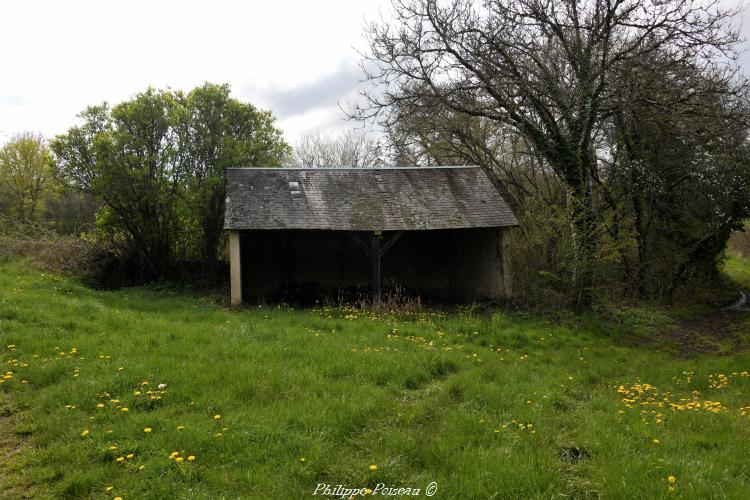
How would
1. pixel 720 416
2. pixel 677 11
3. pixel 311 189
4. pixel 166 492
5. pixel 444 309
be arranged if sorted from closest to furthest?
pixel 166 492 < pixel 720 416 < pixel 677 11 < pixel 444 309 < pixel 311 189

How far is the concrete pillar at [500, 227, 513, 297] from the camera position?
13.1m

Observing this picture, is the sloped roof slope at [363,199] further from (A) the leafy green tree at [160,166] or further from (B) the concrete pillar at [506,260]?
(A) the leafy green tree at [160,166]

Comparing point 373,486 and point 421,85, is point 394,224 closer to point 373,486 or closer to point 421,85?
point 421,85

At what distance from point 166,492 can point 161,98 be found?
14.5m

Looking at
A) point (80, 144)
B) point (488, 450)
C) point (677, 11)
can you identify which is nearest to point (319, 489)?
point (488, 450)

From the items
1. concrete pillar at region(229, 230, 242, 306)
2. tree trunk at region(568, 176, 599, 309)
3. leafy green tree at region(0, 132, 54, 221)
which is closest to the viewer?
tree trunk at region(568, 176, 599, 309)

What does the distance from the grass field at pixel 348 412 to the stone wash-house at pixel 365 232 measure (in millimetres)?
4103

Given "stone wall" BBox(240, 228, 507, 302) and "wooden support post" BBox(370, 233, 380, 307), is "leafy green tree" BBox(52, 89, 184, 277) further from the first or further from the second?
"wooden support post" BBox(370, 233, 380, 307)

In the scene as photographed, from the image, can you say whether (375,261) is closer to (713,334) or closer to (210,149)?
(210,149)

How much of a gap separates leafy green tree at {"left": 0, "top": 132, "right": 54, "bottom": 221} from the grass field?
2111cm

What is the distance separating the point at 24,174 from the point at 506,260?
2720 centimetres

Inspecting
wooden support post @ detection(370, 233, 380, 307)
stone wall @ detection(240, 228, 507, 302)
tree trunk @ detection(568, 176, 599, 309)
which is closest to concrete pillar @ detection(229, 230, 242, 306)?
stone wall @ detection(240, 228, 507, 302)

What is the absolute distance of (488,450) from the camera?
4395 millimetres

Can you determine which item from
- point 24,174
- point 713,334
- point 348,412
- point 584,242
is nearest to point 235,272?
point 348,412
